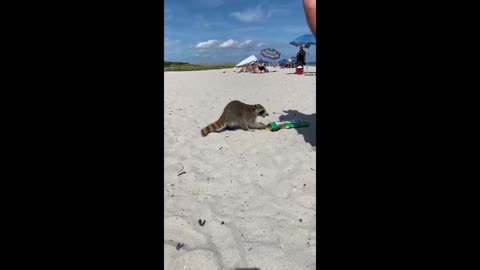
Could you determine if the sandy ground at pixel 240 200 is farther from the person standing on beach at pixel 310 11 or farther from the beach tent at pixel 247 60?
the beach tent at pixel 247 60

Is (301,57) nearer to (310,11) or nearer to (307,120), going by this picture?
(307,120)

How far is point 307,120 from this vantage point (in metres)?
5.45

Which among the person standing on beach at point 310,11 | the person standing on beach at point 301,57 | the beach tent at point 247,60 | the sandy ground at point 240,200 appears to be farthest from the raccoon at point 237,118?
the beach tent at point 247,60

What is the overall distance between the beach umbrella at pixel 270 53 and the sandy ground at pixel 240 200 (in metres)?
22.4

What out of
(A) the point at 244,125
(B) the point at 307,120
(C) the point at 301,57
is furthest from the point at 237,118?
(C) the point at 301,57

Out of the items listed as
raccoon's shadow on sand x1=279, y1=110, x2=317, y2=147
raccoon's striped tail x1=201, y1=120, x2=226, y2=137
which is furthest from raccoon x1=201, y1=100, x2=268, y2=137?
raccoon's shadow on sand x1=279, y1=110, x2=317, y2=147

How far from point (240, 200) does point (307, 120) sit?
3.24 metres

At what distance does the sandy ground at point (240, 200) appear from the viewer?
1.80 m

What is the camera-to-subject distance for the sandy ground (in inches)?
70.9

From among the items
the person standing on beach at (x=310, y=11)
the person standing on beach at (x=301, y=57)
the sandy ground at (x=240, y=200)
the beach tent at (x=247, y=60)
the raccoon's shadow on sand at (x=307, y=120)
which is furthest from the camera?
the beach tent at (x=247, y=60)

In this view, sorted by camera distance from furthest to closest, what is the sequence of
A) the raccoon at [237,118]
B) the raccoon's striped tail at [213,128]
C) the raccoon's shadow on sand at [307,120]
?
the raccoon at [237,118]
the raccoon's striped tail at [213,128]
the raccoon's shadow on sand at [307,120]
